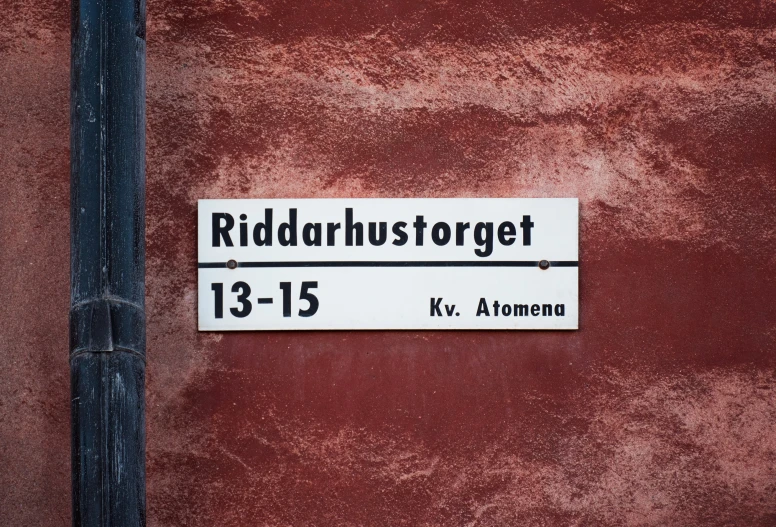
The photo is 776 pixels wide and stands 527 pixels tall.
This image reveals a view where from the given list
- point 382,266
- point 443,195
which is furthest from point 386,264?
point 443,195

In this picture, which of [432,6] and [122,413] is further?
[432,6]

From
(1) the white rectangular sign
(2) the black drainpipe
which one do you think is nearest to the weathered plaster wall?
(1) the white rectangular sign

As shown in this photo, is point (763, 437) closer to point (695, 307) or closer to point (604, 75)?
point (695, 307)

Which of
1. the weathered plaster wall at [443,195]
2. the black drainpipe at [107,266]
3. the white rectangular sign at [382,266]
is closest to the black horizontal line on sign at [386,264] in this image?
the white rectangular sign at [382,266]

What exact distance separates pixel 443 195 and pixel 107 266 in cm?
119

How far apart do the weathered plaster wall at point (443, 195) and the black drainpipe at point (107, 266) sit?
258 mm

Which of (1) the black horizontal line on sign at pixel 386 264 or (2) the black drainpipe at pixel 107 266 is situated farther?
(1) the black horizontal line on sign at pixel 386 264

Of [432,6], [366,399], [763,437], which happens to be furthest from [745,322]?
[432,6]

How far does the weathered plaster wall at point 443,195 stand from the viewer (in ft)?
10.0

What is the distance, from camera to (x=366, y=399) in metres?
3.08

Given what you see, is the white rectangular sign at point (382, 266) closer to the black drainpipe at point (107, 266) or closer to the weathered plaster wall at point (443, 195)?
the weathered plaster wall at point (443, 195)

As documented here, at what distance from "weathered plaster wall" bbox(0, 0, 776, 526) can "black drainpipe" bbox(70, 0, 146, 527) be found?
0.26 meters

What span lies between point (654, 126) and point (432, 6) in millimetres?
928

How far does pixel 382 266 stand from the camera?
3080 mm
